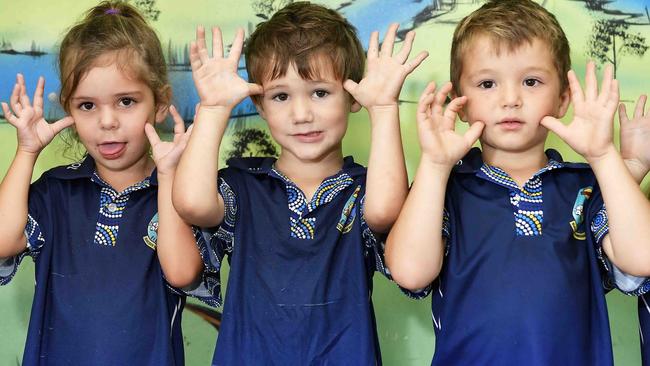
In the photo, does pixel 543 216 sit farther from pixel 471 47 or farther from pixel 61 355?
pixel 61 355

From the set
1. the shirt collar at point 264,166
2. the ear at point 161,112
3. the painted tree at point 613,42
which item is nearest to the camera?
the shirt collar at point 264,166

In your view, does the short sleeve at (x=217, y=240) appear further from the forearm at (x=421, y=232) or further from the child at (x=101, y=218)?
the forearm at (x=421, y=232)

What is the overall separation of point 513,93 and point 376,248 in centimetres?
37

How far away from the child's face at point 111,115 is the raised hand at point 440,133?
1.85 ft

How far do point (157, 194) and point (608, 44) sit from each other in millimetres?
1119

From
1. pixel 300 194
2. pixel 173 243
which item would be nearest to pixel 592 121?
pixel 300 194

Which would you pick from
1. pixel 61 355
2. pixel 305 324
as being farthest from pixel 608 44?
pixel 61 355

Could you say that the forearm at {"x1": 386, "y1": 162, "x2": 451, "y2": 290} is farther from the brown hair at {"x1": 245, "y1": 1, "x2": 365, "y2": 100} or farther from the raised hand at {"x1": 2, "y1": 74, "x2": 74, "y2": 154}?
the raised hand at {"x1": 2, "y1": 74, "x2": 74, "y2": 154}

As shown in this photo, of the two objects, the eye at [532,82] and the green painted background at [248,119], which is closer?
the eye at [532,82]

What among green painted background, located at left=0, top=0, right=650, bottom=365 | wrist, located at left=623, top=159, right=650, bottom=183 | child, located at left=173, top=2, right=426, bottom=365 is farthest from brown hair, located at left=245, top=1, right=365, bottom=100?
wrist, located at left=623, top=159, right=650, bottom=183

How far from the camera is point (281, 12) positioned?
175 centimetres

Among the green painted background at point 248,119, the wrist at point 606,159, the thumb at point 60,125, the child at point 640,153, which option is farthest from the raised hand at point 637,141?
the thumb at point 60,125

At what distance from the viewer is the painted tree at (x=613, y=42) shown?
2.10m

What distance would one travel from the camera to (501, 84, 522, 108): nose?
1.56 metres
